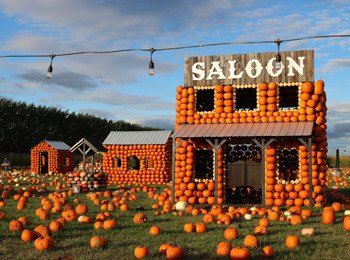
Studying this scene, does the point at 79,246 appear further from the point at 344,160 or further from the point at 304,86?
the point at 344,160

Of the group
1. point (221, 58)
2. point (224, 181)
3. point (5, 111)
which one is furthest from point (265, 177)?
point (5, 111)

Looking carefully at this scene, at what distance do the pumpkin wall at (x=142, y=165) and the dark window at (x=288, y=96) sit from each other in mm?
10806

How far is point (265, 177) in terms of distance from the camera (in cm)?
1662

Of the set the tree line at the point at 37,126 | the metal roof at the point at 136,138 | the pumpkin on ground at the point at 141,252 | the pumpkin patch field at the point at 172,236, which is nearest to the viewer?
the pumpkin on ground at the point at 141,252

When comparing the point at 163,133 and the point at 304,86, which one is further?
the point at 163,133

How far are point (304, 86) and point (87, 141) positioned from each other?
1294 cm

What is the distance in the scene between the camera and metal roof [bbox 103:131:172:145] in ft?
101

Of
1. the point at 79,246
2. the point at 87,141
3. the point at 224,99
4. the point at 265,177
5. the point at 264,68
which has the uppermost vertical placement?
the point at 264,68

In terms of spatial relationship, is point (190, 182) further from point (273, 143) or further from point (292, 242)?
point (292, 242)

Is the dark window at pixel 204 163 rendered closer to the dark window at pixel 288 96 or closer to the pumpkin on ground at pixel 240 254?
the dark window at pixel 288 96

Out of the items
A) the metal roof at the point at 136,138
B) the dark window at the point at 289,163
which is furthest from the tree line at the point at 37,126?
the dark window at the point at 289,163

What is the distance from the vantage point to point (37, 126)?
60.9 meters

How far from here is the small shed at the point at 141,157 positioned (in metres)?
30.0

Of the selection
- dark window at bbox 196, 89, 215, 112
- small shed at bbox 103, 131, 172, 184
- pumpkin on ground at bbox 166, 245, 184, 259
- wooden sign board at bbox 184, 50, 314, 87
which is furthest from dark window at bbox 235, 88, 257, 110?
pumpkin on ground at bbox 166, 245, 184, 259
